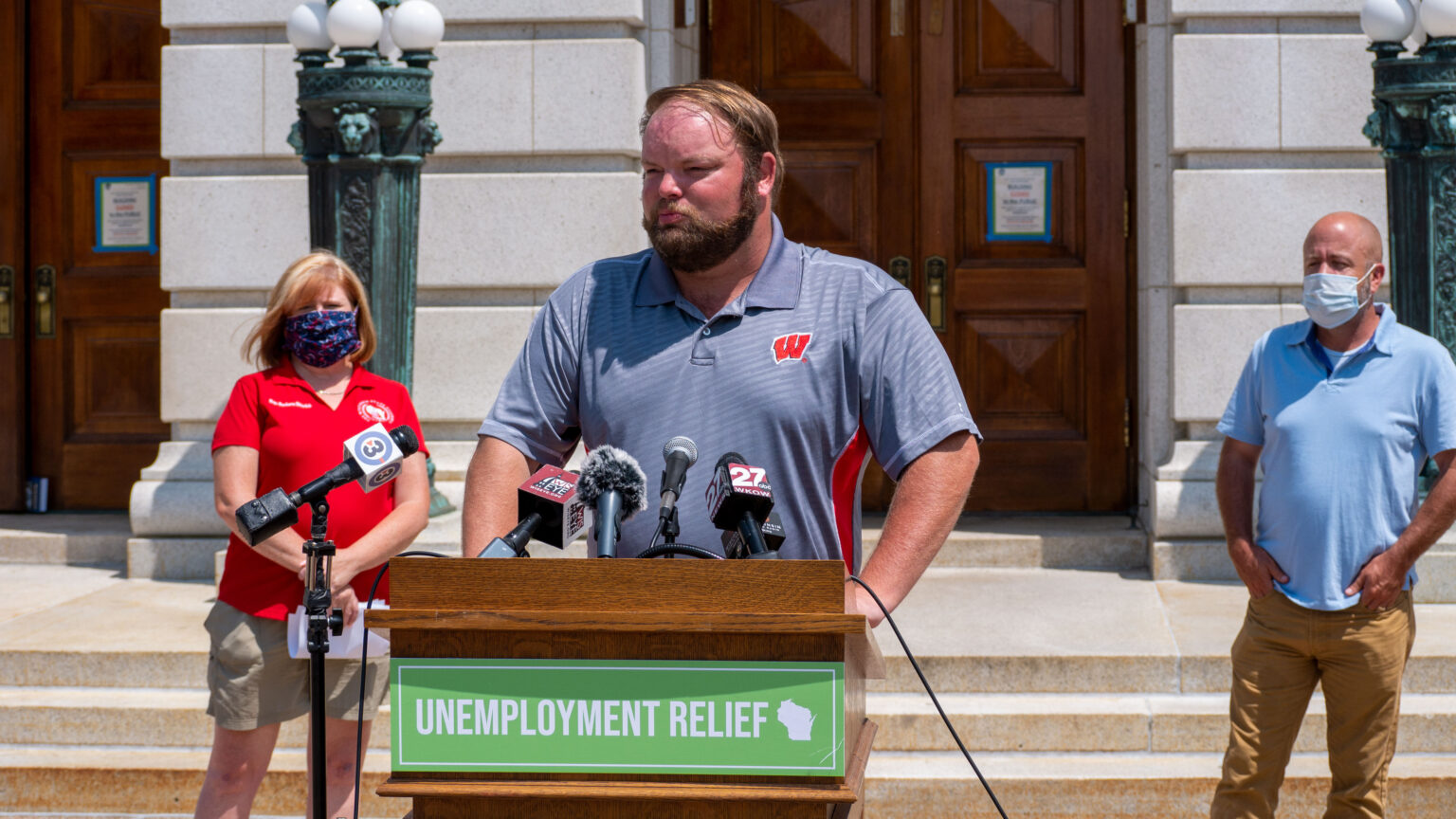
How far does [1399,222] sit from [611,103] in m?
3.88

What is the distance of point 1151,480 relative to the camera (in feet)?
26.6

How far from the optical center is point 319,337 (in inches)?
180

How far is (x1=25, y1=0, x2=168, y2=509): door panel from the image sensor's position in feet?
31.6

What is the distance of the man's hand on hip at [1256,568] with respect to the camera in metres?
4.65

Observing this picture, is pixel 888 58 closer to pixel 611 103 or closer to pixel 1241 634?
pixel 611 103

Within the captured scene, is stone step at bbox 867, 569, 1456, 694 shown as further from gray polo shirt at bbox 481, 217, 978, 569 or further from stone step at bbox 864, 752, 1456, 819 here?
gray polo shirt at bbox 481, 217, 978, 569

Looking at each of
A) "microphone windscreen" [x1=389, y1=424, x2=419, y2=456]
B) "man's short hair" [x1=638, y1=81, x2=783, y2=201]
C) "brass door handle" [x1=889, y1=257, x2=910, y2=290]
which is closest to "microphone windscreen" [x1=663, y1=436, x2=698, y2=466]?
"man's short hair" [x1=638, y1=81, x2=783, y2=201]

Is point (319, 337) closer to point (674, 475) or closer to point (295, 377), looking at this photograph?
point (295, 377)

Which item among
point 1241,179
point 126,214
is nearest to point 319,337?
point 1241,179

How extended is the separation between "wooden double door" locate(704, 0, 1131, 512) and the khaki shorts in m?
5.09

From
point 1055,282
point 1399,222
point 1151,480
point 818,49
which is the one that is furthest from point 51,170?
point 1399,222

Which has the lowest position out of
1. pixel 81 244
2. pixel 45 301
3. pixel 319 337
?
pixel 319 337

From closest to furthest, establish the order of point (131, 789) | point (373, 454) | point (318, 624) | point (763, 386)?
point (763, 386), point (318, 624), point (373, 454), point (131, 789)

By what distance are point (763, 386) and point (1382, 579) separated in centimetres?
238
